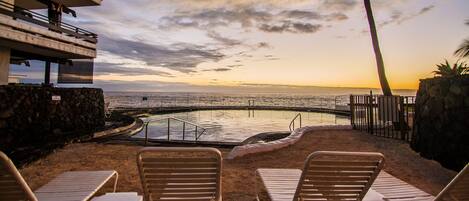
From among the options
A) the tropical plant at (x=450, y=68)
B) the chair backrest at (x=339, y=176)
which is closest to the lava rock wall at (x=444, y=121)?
the tropical plant at (x=450, y=68)

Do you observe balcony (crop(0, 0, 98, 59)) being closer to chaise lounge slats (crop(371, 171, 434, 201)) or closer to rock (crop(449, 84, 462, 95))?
chaise lounge slats (crop(371, 171, 434, 201))

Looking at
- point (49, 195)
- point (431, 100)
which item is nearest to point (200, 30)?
point (431, 100)

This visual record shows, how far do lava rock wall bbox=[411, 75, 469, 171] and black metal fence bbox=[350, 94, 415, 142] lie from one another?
Answer: 8.04 feet

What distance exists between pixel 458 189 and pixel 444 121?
5046 mm

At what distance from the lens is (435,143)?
6930 millimetres

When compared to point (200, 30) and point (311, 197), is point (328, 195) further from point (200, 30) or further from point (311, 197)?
point (200, 30)

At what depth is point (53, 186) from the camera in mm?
3430

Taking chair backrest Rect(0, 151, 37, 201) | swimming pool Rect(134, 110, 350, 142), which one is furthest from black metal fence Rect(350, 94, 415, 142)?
chair backrest Rect(0, 151, 37, 201)

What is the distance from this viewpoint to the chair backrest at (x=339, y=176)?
271cm

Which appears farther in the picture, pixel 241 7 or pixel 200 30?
pixel 200 30

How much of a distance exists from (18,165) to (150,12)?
11297mm

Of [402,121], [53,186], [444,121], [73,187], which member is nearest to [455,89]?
[444,121]

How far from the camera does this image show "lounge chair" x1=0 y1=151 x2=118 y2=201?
2.27 metres

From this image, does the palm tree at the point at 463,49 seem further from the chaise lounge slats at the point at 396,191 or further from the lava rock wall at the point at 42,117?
the lava rock wall at the point at 42,117
